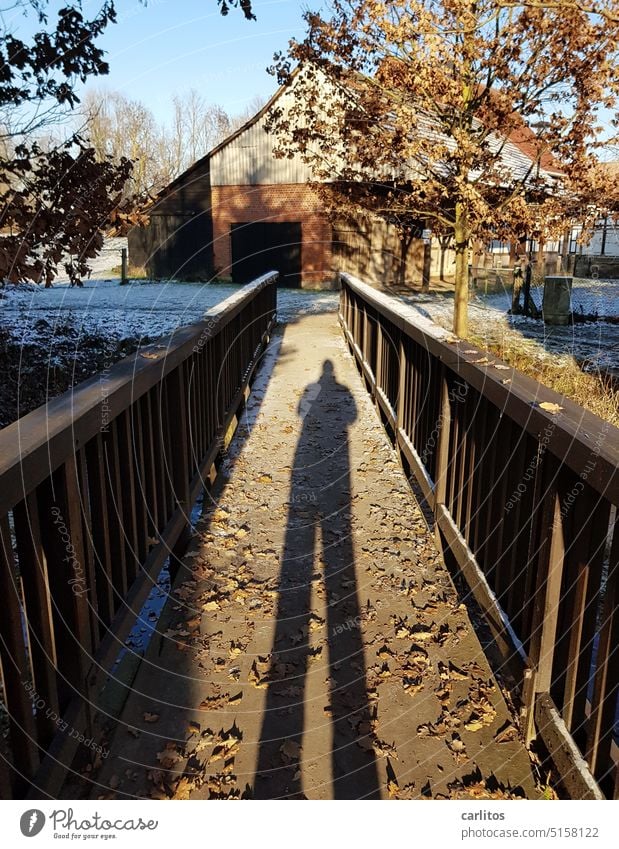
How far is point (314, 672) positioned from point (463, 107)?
887 cm

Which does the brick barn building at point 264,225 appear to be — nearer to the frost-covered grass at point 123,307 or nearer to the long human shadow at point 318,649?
the frost-covered grass at point 123,307

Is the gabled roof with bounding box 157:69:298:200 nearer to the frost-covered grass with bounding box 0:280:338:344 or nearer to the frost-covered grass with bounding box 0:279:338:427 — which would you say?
the frost-covered grass with bounding box 0:280:338:344

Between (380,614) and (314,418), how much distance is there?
13.3 feet

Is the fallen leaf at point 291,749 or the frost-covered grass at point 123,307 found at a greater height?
the frost-covered grass at point 123,307

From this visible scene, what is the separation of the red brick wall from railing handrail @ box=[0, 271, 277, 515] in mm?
23938

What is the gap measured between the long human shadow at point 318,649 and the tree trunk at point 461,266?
5.77 meters

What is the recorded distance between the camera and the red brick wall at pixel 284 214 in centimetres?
2644

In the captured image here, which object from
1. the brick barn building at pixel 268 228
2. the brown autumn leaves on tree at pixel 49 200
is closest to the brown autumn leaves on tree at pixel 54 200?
the brown autumn leaves on tree at pixel 49 200

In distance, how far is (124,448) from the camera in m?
2.88

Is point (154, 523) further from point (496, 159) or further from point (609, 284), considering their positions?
point (609, 284)

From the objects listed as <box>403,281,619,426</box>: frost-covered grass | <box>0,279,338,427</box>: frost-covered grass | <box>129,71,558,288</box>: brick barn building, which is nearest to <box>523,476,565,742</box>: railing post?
<box>403,281,619,426</box>: frost-covered grass

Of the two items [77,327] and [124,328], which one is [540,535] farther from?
[77,327]

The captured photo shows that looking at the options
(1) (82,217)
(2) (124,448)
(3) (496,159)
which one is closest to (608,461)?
(2) (124,448)

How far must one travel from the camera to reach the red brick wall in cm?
2644
